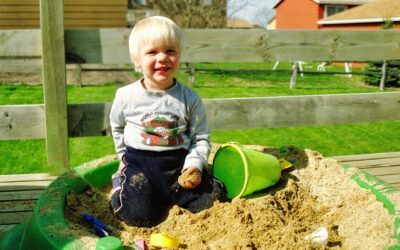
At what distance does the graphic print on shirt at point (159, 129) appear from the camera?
76.8 inches

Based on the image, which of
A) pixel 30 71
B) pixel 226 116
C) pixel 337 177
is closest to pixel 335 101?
pixel 226 116

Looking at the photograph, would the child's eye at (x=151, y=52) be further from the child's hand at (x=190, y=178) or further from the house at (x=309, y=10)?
the house at (x=309, y=10)

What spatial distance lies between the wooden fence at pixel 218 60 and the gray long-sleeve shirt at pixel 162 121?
768 millimetres

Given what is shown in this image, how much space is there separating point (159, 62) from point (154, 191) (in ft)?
1.79

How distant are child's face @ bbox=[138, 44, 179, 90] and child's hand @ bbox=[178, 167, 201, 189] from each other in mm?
404

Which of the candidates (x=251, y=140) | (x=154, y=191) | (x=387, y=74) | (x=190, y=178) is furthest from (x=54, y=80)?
(x=387, y=74)

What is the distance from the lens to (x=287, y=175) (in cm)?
227

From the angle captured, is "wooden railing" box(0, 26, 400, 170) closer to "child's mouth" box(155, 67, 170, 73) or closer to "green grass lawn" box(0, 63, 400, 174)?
"child's mouth" box(155, 67, 170, 73)

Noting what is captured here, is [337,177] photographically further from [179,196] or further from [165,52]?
[165,52]

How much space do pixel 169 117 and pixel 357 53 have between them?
5.75 feet

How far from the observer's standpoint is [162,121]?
1.96 metres

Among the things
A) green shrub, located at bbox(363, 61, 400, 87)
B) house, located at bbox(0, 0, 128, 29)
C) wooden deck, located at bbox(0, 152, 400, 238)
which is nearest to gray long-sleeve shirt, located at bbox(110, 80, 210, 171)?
wooden deck, located at bbox(0, 152, 400, 238)

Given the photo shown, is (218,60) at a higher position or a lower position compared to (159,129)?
higher

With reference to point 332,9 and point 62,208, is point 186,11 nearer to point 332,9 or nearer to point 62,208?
point 332,9
